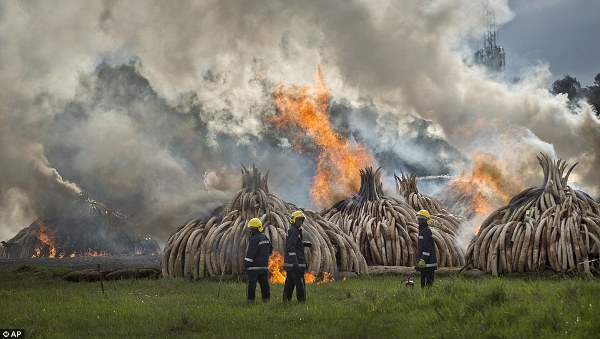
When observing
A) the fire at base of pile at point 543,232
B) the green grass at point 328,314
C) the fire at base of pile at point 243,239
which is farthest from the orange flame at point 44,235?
the fire at base of pile at point 543,232

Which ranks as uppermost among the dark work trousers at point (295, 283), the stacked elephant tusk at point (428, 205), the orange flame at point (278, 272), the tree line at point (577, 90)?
the tree line at point (577, 90)

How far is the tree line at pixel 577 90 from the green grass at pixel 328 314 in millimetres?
54317

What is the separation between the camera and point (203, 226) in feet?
81.1

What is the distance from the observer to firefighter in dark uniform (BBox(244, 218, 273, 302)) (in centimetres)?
1688

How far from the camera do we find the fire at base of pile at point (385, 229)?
1067 inches

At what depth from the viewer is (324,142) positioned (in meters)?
35.5

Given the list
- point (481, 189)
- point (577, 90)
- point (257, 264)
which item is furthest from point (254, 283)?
point (577, 90)

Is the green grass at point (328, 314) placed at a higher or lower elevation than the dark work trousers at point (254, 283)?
lower

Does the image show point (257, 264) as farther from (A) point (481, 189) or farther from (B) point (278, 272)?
(A) point (481, 189)

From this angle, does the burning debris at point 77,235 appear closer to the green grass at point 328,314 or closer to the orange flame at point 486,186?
the orange flame at point 486,186

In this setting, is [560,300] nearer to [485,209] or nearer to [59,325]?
[59,325]

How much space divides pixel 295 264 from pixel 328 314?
3.23m

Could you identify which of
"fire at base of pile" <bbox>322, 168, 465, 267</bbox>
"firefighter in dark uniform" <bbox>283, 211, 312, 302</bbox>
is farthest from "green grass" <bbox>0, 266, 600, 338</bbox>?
"fire at base of pile" <bbox>322, 168, 465, 267</bbox>

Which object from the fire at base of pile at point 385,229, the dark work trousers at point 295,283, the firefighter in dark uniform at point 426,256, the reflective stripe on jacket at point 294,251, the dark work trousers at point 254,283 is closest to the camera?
the dark work trousers at point 295,283
